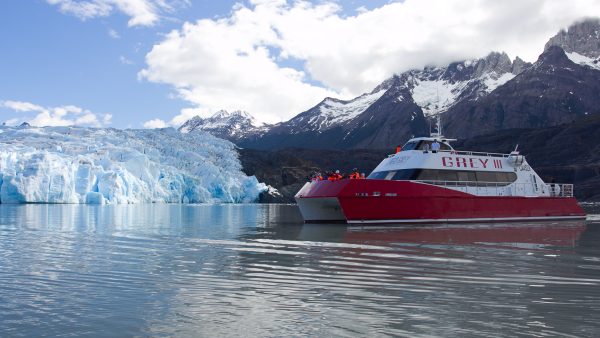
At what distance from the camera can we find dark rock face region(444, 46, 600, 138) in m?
166

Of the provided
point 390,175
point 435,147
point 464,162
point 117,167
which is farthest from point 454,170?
point 117,167

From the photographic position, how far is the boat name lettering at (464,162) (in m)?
22.4

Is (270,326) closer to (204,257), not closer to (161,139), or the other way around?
(204,257)

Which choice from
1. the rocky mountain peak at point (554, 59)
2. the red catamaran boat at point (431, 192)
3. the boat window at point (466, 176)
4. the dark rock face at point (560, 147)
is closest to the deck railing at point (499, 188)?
the red catamaran boat at point (431, 192)

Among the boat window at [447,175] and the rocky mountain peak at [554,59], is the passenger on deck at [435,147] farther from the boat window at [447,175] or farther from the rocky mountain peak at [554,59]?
the rocky mountain peak at [554,59]

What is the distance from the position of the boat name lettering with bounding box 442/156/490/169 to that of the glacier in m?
38.4

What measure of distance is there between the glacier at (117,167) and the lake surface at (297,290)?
4071cm

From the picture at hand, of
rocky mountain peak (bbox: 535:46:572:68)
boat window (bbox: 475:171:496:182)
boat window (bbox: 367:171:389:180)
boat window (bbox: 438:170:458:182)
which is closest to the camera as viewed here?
boat window (bbox: 438:170:458:182)

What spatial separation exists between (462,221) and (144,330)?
745 inches

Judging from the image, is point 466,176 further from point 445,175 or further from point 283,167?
point 283,167

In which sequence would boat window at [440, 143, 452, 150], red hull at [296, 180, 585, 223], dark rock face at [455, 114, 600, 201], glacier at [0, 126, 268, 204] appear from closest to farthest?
red hull at [296, 180, 585, 223] → boat window at [440, 143, 452, 150] → glacier at [0, 126, 268, 204] → dark rock face at [455, 114, 600, 201]

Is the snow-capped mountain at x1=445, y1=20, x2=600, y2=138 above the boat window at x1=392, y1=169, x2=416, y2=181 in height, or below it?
above

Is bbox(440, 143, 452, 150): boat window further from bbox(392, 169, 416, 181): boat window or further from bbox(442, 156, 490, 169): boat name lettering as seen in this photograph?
bbox(392, 169, 416, 181): boat window

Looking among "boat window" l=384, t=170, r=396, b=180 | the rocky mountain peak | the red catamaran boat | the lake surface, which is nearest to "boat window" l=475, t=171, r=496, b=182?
the red catamaran boat
